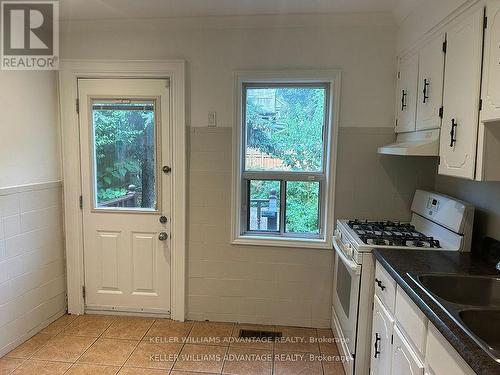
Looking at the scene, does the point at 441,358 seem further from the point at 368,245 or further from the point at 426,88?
the point at 426,88

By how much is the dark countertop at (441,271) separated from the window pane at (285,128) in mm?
1138

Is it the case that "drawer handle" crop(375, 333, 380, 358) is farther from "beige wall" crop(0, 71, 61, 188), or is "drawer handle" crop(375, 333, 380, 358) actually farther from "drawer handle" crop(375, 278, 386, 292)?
"beige wall" crop(0, 71, 61, 188)

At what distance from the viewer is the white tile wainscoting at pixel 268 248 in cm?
270

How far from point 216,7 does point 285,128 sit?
3.40ft

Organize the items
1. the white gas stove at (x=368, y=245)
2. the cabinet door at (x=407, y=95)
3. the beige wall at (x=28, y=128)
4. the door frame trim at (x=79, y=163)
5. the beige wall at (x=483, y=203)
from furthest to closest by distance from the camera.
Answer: the door frame trim at (x=79, y=163) < the beige wall at (x=28, y=128) < the cabinet door at (x=407, y=95) < the white gas stove at (x=368, y=245) < the beige wall at (x=483, y=203)

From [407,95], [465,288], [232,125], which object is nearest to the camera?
[465,288]

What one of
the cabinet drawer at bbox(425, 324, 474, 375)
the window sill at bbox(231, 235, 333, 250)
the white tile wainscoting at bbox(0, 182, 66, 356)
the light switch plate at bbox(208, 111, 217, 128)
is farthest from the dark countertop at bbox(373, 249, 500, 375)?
the white tile wainscoting at bbox(0, 182, 66, 356)

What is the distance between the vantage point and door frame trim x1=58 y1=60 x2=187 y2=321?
2.76 m

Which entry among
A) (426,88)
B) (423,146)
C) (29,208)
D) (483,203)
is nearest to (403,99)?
(426,88)

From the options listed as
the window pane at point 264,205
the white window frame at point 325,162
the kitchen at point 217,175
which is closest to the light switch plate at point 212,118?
the kitchen at point 217,175

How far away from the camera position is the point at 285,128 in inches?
113

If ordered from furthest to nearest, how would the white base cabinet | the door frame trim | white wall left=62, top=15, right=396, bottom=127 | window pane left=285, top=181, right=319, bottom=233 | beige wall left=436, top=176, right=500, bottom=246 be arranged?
1. window pane left=285, top=181, right=319, bottom=233
2. the door frame trim
3. white wall left=62, top=15, right=396, bottom=127
4. beige wall left=436, top=176, right=500, bottom=246
5. the white base cabinet

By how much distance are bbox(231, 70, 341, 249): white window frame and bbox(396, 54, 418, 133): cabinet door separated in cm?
44

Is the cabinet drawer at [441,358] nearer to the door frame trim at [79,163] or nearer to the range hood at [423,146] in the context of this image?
the range hood at [423,146]
